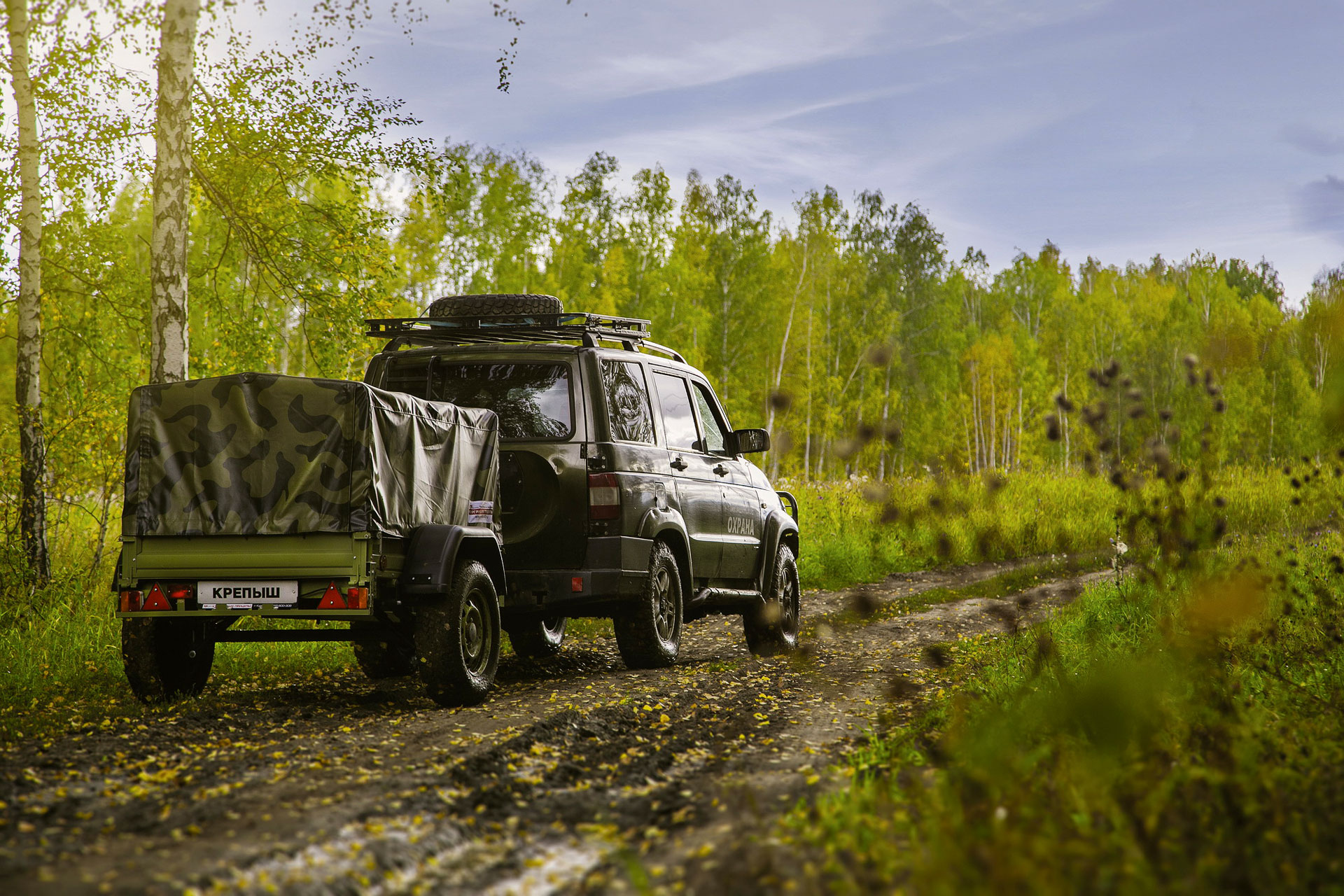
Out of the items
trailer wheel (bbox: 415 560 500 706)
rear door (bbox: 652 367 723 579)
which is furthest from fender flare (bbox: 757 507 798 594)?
trailer wheel (bbox: 415 560 500 706)

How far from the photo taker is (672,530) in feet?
27.1

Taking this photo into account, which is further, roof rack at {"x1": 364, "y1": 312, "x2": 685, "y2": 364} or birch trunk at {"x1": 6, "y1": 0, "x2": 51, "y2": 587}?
birch trunk at {"x1": 6, "y1": 0, "x2": 51, "y2": 587}

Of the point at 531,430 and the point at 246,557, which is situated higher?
the point at 531,430

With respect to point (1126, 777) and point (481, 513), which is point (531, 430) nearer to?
point (481, 513)

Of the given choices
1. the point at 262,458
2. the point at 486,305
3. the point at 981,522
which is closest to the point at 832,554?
the point at 981,522

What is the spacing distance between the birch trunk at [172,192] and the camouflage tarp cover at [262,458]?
3492 millimetres

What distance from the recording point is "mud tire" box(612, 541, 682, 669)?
786 centimetres

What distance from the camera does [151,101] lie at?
12.2 metres

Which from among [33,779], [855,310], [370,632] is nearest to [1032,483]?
[370,632]

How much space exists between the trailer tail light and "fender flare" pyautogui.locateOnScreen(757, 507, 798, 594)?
7.96 feet

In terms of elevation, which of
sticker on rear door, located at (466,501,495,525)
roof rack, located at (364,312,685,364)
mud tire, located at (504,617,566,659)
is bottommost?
mud tire, located at (504,617,566,659)

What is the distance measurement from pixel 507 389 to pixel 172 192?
4.05 metres

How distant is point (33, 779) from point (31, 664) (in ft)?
11.8

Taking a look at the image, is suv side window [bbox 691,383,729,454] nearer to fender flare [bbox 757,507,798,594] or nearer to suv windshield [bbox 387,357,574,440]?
fender flare [bbox 757,507,798,594]
